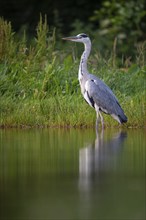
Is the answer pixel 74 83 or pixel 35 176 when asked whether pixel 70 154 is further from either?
pixel 74 83

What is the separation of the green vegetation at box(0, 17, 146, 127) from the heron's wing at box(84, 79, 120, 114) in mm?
209

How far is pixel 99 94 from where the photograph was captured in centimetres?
1569

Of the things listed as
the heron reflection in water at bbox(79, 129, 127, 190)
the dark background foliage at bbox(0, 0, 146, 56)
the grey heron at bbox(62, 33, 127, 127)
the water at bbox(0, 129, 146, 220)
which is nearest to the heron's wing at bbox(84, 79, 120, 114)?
the grey heron at bbox(62, 33, 127, 127)

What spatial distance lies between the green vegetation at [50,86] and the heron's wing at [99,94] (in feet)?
0.68

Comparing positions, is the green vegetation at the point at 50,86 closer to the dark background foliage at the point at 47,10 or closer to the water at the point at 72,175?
the water at the point at 72,175

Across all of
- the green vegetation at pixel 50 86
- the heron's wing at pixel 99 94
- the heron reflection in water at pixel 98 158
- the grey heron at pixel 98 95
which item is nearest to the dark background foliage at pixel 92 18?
the green vegetation at pixel 50 86

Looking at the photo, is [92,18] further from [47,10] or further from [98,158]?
[98,158]

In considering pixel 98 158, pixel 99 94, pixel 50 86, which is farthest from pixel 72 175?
pixel 50 86

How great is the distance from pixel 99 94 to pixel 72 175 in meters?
5.27

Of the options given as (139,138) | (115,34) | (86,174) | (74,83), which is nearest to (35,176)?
(86,174)

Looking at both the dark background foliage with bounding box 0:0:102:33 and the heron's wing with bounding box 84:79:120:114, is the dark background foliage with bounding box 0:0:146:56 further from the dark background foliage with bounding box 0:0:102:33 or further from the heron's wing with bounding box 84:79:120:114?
the heron's wing with bounding box 84:79:120:114

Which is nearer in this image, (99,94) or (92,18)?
(99,94)

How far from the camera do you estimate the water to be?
8656mm

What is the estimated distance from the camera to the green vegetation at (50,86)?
50.2 feet
